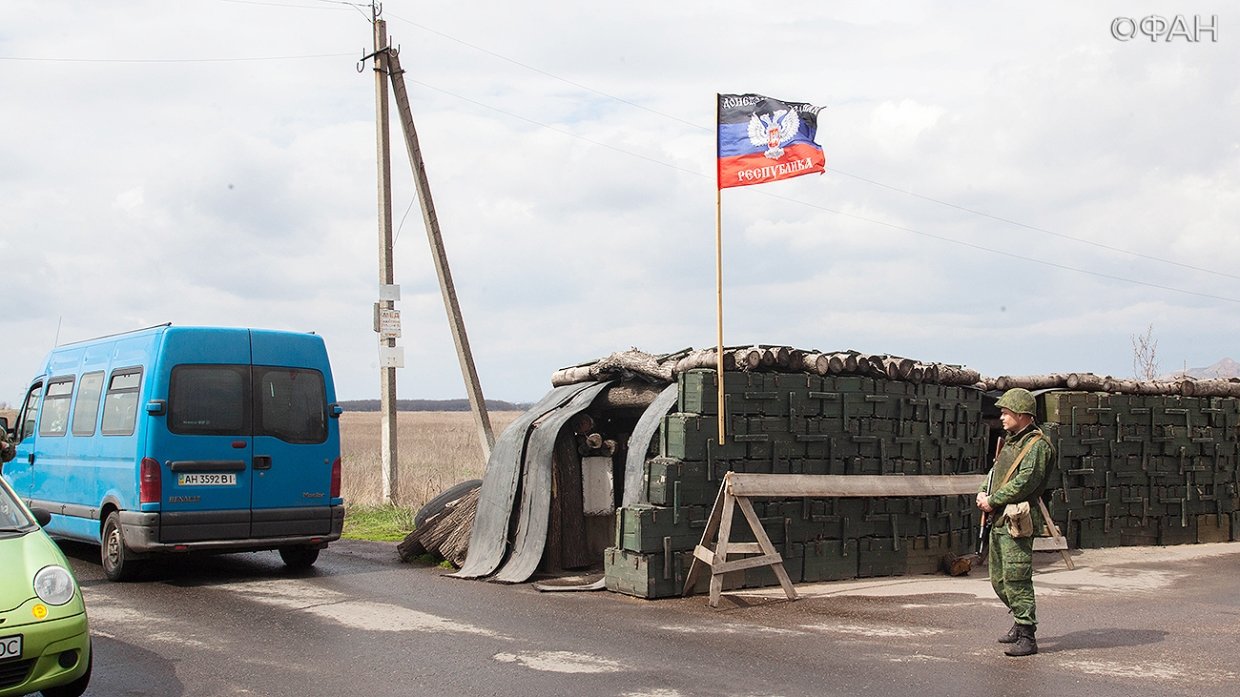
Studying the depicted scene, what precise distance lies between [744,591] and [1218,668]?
4.23m

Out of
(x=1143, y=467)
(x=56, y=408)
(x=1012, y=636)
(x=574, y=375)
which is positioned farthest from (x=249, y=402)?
(x=1143, y=467)

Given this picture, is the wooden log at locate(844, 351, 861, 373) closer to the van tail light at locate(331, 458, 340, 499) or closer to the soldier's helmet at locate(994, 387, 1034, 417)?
the soldier's helmet at locate(994, 387, 1034, 417)

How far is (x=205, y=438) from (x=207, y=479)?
385 mm

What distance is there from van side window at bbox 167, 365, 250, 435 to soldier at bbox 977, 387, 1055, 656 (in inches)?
273

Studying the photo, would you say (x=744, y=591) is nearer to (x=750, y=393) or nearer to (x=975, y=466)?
(x=750, y=393)

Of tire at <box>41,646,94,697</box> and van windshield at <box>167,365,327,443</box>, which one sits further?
van windshield at <box>167,365,327,443</box>

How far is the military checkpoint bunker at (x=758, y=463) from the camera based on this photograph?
10617 mm

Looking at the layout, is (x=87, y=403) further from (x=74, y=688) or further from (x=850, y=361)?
(x=850, y=361)

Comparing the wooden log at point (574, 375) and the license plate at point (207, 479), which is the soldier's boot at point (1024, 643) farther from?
the license plate at point (207, 479)

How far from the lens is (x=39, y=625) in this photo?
5910 millimetres

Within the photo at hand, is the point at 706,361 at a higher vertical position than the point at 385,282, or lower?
lower

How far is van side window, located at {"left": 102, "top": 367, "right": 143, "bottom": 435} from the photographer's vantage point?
36.3 feet

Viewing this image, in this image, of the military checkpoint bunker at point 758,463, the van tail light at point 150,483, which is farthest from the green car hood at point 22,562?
the military checkpoint bunker at point 758,463

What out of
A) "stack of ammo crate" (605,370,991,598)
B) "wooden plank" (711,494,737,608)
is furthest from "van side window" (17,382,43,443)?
"wooden plank" (711,494,737,608)
